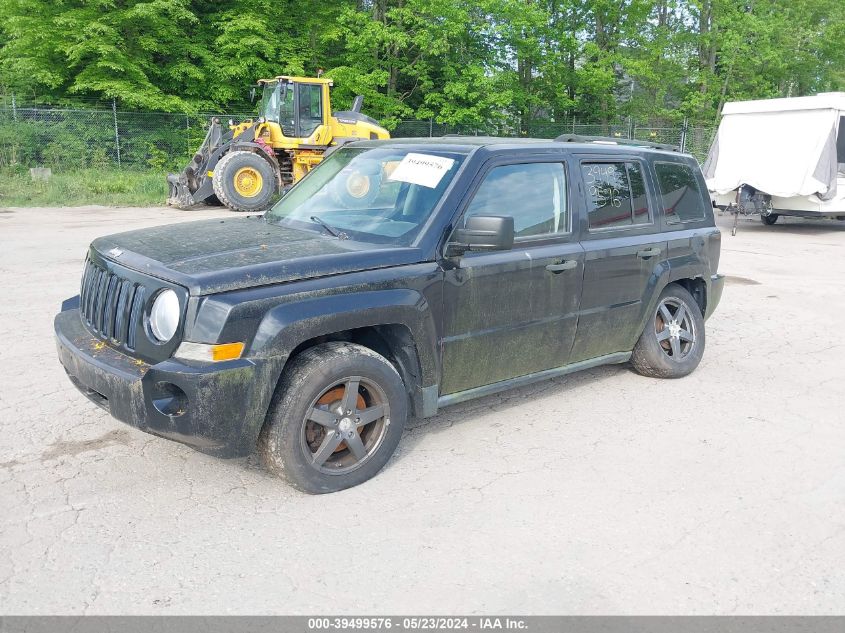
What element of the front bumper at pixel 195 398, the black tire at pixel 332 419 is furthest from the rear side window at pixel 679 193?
the front bumper at pixel 195 398

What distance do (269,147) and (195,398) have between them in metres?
16.3

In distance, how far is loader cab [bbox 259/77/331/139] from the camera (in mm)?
19109

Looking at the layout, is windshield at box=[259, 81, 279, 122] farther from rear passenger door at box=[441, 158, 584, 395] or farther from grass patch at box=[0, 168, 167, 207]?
rear passenger door at box=[441, 158, 584, 395]

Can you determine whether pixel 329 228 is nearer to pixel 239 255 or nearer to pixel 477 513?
pixel 239 255

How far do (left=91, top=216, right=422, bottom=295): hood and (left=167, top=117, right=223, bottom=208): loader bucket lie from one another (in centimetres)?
1406

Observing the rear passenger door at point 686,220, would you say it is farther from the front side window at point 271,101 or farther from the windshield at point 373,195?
the front side window at point 271,101

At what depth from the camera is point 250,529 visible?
352cm

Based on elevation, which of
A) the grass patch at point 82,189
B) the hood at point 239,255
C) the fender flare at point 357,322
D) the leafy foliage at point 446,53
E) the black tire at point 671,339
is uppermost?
the leafy foliage at point 446,53

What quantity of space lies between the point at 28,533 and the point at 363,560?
1.54 meters

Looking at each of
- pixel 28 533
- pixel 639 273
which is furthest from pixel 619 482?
Result: pixel 28 533

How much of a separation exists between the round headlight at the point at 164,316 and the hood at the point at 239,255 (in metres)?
0.09

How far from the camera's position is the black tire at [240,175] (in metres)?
17.5

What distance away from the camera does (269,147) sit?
61.6 ft

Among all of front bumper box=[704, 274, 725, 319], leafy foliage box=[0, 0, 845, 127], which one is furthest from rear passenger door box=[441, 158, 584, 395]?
leafy foliage box=[0, 0, 845, 127]
